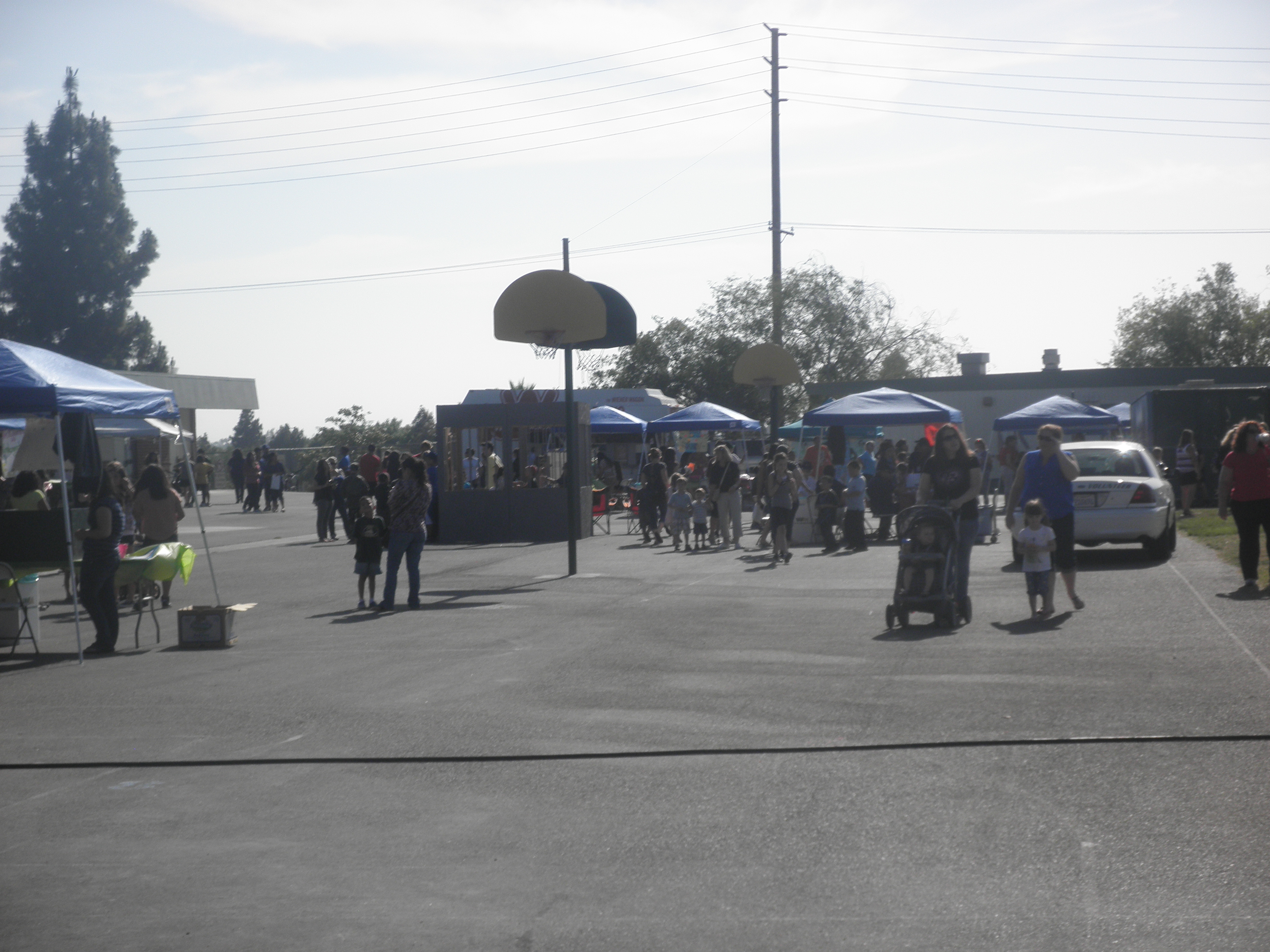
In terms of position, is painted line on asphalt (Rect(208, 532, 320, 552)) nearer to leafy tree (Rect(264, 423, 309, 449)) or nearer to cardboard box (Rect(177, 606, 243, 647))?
cardboard box (Rect(177, 606, 243, 647))

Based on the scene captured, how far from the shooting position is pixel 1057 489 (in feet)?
42.5

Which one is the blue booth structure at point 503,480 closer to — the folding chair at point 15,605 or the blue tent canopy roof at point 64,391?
the blue tent canopy roof at point 64,391

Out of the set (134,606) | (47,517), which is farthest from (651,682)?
(134,606)

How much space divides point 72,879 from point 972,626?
8.63 metres

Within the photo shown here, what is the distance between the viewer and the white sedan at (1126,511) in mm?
17578

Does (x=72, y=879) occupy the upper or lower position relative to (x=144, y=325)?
lower

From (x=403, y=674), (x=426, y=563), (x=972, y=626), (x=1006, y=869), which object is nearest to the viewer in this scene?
(x=1006, y=869)

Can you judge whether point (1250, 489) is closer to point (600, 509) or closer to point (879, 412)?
point (879, 412)

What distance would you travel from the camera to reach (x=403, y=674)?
33.5 feet

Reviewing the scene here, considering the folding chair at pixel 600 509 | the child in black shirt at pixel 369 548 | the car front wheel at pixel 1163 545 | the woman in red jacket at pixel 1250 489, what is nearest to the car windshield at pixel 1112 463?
the car front wheel at pixel 1163 545

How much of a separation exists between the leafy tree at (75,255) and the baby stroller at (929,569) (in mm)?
66420

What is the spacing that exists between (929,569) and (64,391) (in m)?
7.95

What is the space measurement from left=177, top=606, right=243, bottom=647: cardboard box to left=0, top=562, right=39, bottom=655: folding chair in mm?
1386

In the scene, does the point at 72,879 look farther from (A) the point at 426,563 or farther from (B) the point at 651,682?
(A) the point at 426,563
